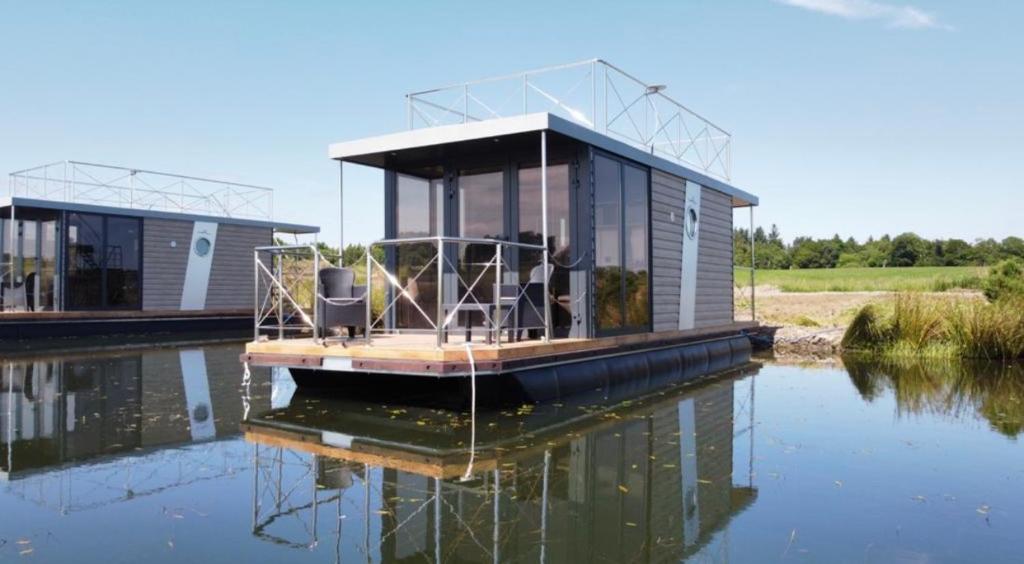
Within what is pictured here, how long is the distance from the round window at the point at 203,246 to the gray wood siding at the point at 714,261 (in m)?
12.3

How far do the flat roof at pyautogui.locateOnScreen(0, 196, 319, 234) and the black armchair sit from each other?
35.7 feet

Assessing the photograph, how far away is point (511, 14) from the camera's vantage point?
10406mm

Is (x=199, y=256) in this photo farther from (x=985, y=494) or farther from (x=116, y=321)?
(x=985, y=494)

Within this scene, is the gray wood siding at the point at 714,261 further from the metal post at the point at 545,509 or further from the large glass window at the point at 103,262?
the large glass window at the point at 103,262

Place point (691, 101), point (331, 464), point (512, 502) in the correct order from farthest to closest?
point (691, 101)
point (331, 464)
point (512, 502)

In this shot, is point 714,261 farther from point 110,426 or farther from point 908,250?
point 908,250

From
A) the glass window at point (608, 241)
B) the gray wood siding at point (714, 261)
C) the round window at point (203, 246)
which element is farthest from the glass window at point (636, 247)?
the round window at point (203, 246)

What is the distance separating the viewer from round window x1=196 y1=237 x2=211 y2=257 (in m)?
18.1

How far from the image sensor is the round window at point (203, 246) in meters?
18.1

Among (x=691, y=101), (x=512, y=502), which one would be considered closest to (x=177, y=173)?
(x=691, y=101)

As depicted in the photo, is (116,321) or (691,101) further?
(116,321)

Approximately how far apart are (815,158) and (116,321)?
54.1 ft

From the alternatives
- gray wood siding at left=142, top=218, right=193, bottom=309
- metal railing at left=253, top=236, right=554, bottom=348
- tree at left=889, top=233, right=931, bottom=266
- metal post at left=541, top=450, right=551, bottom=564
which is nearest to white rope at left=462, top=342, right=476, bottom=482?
metal railing at left=253, top=236, right=554, bottom=348

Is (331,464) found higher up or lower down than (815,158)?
lower down
